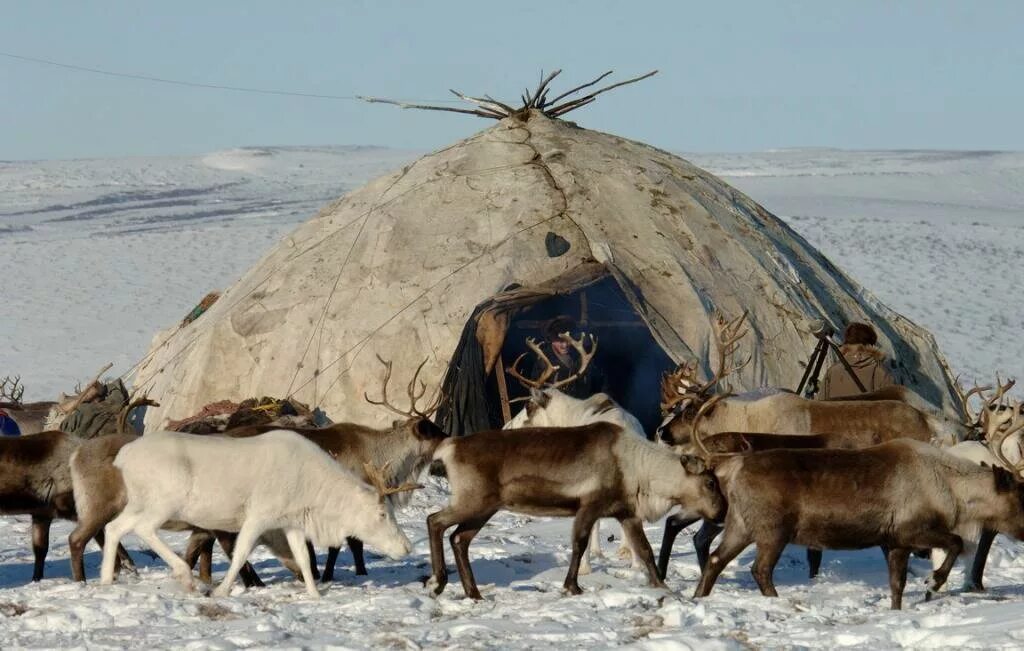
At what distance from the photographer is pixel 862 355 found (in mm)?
15602

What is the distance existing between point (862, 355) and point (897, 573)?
6094 millimetres

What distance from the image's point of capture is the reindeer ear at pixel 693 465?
1041 centimetres

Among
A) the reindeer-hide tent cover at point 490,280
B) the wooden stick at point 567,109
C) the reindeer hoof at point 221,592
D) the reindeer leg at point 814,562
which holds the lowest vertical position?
the reindeer leg at point 814,562

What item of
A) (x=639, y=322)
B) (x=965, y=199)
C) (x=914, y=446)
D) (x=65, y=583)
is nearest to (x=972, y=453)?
(x=914, y=446)

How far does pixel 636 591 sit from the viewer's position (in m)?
9.76

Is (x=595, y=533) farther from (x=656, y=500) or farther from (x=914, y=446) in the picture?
(x=914, y=446)

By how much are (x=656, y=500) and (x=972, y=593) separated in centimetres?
199

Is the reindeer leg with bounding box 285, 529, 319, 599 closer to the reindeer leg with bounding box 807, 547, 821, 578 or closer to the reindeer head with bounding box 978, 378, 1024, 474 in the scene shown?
the reindeer leg with bounding box 807, 547, 821, 578

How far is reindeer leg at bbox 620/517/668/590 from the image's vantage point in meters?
10.1

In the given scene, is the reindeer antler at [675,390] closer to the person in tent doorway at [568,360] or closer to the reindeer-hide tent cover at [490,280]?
the reindeer-hide tent cover at [490,280]

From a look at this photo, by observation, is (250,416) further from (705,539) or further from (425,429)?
(705,539)

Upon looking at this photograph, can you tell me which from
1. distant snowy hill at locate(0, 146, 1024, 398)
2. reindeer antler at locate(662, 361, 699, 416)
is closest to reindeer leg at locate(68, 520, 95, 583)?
reindeer antler at locate(662, 361, 699, 416)

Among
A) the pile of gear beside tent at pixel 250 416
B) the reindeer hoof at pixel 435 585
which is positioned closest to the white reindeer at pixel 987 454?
the reindeer hoof at pixel 435 585

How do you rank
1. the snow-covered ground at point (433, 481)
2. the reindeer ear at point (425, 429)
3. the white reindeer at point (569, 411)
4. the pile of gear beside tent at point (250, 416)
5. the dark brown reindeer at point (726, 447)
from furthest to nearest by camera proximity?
1. the pile of gear beside tent at point (250, 416)
2. the white reindeer at point (569, 411)
3. the reindeer ear at point (425, 429)
4. the dark brown reindeer at point (726, 447)
5. the snow-covered ground at point (433, 481)
